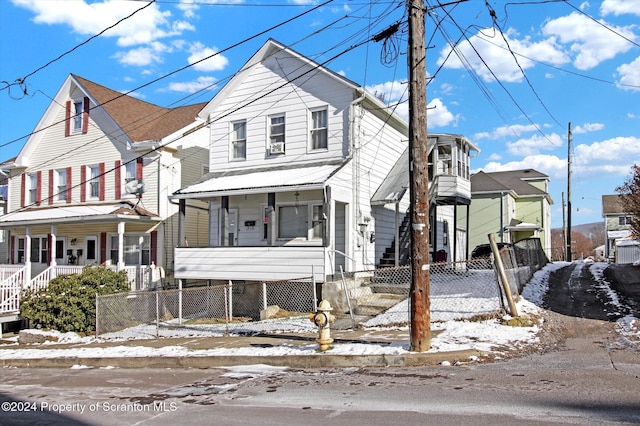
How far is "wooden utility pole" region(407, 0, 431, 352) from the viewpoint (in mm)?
8953

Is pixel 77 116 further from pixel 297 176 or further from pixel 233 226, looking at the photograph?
pixel 297 176

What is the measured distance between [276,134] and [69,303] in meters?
8.66

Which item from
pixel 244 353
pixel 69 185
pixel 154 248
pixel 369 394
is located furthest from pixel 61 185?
pixel 369 394

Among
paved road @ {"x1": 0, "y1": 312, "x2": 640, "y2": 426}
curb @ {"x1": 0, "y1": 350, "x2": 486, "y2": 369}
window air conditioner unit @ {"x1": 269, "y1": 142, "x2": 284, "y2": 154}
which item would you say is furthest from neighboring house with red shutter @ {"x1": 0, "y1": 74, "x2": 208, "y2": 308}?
paved road @ {"x1": 0, "y1": 312, "x2": 640, "y2": 426}

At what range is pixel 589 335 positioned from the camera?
1003 centimetres

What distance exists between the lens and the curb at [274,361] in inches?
342

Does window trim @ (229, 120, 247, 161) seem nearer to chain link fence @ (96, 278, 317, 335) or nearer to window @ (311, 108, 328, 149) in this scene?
window @ (311, 108, 328, 149)

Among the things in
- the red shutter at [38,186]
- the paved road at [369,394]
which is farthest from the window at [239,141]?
the red shutter at [38,186]

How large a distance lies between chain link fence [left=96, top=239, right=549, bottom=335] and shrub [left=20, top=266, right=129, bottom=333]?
115 cm

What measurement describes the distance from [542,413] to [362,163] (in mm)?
12806

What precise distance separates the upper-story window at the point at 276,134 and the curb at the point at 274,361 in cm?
959

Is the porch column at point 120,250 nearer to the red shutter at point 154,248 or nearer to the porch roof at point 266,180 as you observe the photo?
the red shutter at point 154,248

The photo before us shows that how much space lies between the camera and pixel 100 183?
23.8m

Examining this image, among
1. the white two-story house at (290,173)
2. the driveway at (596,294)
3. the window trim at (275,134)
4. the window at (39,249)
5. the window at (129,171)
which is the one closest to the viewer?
the driveway at (596,294)
